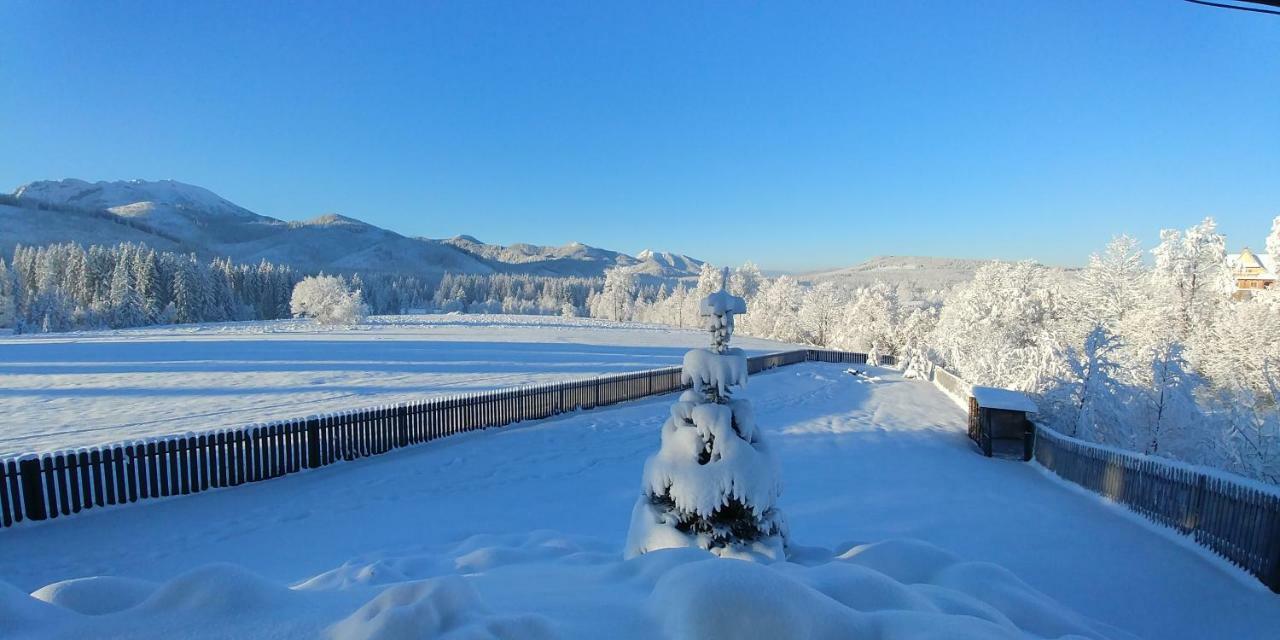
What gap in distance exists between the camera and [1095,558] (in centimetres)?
745

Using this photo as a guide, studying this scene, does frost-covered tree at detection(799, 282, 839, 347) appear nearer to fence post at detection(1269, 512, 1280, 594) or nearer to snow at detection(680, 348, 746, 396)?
fence post at detection(1269, 512, 1280, 594)

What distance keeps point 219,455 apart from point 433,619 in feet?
29.8

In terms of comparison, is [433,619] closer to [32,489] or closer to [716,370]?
[716,370]

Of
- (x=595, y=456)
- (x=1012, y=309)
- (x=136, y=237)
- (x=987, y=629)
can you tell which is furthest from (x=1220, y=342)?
(x=136, y=237)

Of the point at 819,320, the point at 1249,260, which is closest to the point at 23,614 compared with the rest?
the point at 1249,260

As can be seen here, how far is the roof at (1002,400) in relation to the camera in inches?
538

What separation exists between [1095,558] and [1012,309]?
98.8ft

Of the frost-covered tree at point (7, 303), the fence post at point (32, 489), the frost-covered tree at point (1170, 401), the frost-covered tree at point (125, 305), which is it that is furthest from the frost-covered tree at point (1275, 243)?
the frost-covered tree at point (7, 303)

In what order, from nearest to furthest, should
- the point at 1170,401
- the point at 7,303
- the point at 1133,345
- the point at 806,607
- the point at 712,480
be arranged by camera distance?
the point at 806,607
the point at 712,480
the point at 1170,401
the point at 1133,345
the point at 7,303

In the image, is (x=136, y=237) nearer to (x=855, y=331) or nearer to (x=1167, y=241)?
(x=855, y=331)

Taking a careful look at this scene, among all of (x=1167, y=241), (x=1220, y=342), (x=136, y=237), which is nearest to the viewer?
(x=1220, y=342)

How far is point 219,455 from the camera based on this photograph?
8805 millimetres

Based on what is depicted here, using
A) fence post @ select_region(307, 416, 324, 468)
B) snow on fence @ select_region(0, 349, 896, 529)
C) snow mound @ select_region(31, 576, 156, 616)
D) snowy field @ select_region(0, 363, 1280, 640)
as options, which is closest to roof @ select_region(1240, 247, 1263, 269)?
snowy field @ select_region(0, 363, 1280, 640)

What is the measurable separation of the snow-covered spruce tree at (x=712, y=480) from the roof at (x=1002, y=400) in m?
11.9
